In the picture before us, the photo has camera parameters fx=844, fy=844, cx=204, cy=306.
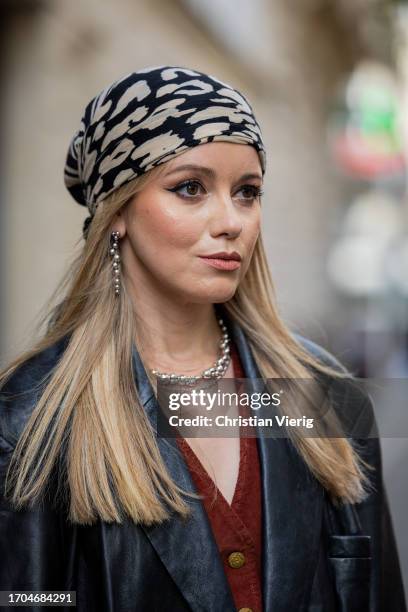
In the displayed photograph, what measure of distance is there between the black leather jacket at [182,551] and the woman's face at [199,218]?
11.8 inches

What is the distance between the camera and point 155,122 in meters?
2.35

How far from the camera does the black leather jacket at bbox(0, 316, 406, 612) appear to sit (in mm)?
Answer: 2197

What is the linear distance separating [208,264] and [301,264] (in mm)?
14107

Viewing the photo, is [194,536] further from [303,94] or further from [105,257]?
[303,94]

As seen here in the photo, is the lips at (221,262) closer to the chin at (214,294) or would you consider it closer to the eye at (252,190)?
the chin at (214,294)

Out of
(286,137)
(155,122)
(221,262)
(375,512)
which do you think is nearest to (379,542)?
(375,512)

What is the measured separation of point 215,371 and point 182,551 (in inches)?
23.6

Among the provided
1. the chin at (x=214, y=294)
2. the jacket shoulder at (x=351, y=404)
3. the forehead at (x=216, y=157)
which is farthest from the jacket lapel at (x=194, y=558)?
the forehead at (x=216, y=157)

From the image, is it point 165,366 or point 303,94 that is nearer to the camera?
point 165,366

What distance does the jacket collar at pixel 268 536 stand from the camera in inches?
87.6

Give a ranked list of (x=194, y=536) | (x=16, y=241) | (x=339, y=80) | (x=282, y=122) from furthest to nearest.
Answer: (x=339, y=80) < (x=282, y=122) < (x=16, y=241) < (x=194, y=536)

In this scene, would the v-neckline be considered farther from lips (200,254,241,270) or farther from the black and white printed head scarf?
the black and white printed head scarf

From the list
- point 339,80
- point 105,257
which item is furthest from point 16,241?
point 339,80

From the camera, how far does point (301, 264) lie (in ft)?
53.6
